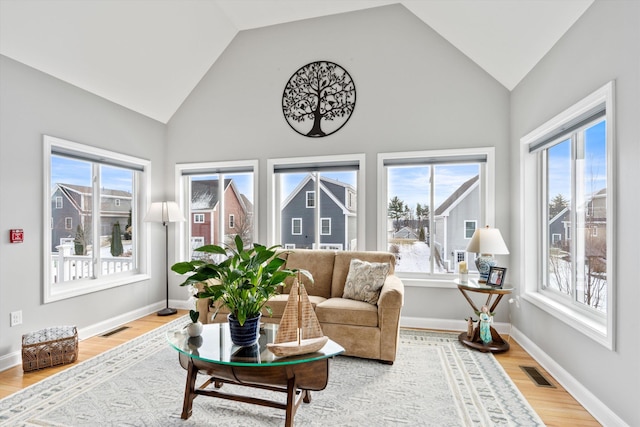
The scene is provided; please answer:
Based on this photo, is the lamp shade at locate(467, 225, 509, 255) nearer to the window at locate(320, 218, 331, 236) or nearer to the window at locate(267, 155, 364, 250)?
the window at locate(267, 155, 364, 250)

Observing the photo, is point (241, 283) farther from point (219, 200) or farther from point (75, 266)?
point (219, 200)

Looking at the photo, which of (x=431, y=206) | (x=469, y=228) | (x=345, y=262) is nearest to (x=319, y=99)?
(x=431, y=206)

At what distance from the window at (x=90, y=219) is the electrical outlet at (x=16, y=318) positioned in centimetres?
25

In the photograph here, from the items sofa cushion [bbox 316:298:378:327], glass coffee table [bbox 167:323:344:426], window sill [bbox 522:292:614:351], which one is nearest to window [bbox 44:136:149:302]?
glass coffee table [bbox 167:323:344:426]

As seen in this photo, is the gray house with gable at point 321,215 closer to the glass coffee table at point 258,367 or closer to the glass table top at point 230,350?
the glass table top at point 230,350

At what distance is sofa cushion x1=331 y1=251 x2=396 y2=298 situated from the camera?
11.8 ft

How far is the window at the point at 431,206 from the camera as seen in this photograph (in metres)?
3.87

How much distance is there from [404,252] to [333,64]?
8.27 feet

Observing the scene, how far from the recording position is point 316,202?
4387 mm

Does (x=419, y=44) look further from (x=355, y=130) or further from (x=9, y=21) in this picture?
(x=9, y=21)

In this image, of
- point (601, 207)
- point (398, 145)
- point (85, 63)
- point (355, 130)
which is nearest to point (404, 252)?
point (398, 145)

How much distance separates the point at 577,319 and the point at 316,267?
2.33 meters

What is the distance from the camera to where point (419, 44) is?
3908 mm

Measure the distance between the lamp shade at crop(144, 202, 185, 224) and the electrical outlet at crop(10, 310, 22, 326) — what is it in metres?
1.61
